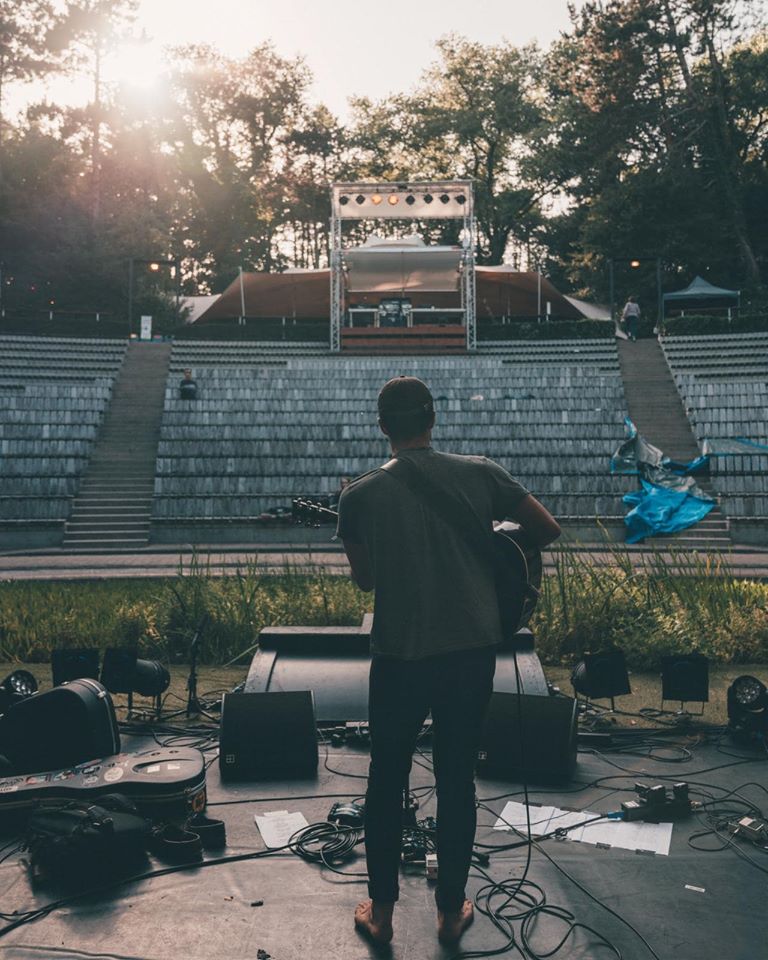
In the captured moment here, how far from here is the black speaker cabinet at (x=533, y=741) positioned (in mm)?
5457

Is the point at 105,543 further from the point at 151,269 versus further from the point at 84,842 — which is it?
the point at 151,269

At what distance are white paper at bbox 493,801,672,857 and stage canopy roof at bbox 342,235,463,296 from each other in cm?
2723

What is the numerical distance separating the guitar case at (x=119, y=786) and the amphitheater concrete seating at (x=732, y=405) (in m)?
14.8

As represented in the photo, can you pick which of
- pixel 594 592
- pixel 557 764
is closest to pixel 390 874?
pixel 557 764

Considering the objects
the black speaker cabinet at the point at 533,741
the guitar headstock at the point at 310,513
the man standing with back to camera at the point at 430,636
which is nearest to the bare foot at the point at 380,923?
the man standing with back to camera at the point at 430,636

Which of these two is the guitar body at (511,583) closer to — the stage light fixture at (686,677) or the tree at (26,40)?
the stage light fixture at (686,677)

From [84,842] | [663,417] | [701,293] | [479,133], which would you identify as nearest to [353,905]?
[84,842]

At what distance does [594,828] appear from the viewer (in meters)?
4.72

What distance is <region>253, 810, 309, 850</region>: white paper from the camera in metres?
4.57

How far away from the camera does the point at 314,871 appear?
167 inches

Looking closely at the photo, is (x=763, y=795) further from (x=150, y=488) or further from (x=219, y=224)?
(x=219, y=224)

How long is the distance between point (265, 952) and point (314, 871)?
784mm

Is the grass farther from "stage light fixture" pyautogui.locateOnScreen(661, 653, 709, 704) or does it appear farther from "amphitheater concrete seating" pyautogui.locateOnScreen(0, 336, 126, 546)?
"amphitheater concrete seating" pyautogui.locateOnScreen(0, 336, 126, 546)

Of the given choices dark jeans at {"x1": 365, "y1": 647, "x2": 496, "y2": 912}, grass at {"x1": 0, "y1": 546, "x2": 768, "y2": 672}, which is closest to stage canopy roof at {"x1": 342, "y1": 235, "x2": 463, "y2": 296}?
grass at {"x1": 0, "y1": 546, "x2": 768, "y2": 672}
